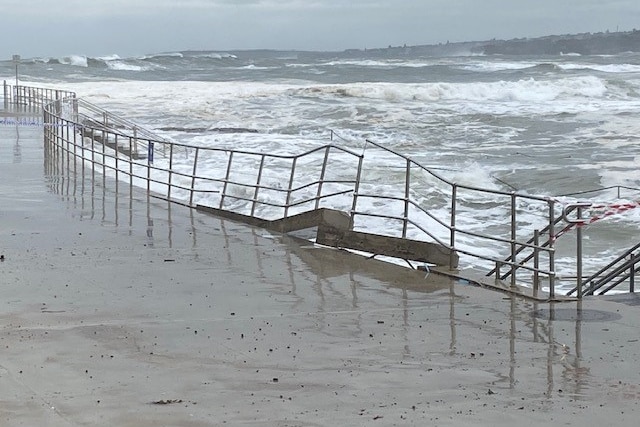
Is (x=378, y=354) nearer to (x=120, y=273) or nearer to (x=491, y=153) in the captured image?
(x=120, y=273)

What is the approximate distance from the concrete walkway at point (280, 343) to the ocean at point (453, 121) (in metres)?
2.44

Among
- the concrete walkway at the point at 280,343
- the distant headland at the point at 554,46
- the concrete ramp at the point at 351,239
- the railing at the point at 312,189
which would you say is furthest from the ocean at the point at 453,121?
the distant headland at the point at 554,46

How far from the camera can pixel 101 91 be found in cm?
5884

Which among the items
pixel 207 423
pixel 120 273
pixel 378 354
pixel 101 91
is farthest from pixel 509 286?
pixel 101 91

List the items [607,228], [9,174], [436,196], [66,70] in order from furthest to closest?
[66,70] < [436,196] < [9,174] < [607,228]

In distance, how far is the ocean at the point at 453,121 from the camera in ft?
75.8

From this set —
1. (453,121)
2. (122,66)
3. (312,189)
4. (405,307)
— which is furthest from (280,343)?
(122,66)

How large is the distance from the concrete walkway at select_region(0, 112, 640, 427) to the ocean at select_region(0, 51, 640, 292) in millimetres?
2439

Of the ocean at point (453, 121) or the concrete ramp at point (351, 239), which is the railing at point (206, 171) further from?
the concrete ramp at point (351, 239)

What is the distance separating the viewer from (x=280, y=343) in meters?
7.67

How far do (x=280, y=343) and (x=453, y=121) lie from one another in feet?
109

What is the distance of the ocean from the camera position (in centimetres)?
2311

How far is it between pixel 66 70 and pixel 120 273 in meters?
74.0

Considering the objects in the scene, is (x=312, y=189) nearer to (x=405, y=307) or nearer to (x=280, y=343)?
(x=405, y=307)
